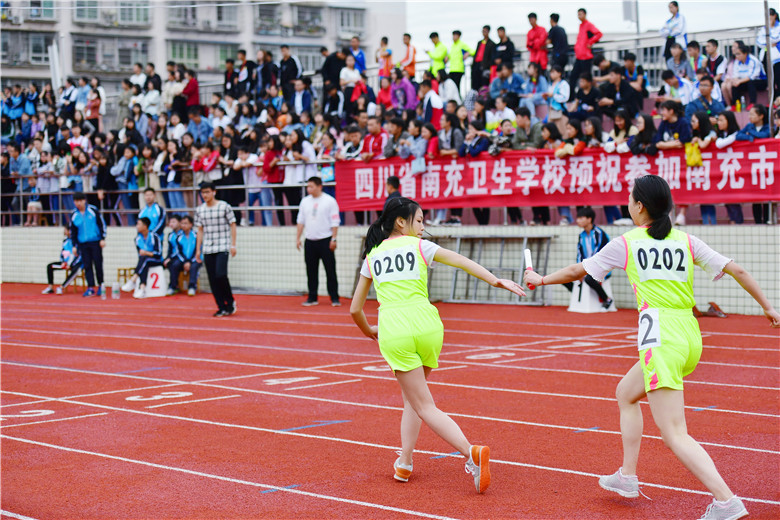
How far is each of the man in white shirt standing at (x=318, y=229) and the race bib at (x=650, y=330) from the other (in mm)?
12123

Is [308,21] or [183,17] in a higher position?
[308,21]

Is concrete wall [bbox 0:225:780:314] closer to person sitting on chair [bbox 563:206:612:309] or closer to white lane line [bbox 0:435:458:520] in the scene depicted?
person sitting on chair [bbox 563:206:612:309]

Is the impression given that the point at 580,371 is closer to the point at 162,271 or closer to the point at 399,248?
the point at 399,248

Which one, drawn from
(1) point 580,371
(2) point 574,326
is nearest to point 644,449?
(1) point 580,371

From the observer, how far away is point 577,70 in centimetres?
1952

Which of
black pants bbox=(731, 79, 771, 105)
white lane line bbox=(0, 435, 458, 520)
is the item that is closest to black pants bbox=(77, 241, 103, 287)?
black pants bbox=(731, 79, 771, 105)

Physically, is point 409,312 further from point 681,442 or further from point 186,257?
point 186,257

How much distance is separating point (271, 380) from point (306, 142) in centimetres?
1046

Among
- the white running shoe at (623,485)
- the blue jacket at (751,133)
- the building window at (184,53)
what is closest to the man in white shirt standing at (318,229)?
the blue jacket at (751,133)

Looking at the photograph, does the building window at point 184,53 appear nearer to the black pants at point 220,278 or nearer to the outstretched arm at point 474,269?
the black pants at point 220,278

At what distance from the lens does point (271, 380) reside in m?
10.2

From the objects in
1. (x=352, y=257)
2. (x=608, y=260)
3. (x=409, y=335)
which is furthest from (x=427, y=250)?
(x=352, y=257)

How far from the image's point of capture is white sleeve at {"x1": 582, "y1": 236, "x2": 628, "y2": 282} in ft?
17.8

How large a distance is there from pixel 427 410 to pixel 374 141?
13506 millimetres
